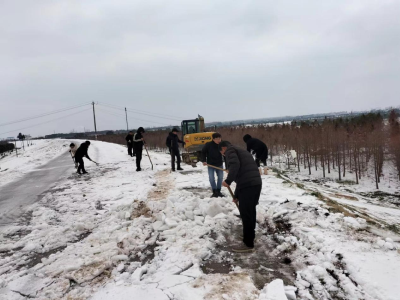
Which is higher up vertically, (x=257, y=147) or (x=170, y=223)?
(x=257, y=147)

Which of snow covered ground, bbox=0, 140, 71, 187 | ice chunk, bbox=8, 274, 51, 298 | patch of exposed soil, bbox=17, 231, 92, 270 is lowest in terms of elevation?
ice chunk, bbox=8, 274, 51, 298

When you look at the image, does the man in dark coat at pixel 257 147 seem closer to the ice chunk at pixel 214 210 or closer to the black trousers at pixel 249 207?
the ice chunk at pixel 214 210

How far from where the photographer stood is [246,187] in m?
4.17

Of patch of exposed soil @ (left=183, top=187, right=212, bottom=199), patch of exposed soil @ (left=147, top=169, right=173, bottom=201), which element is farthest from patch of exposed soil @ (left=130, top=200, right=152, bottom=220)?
patch of exposed soil @ (left=183, top=187, right=212, bottom=199)

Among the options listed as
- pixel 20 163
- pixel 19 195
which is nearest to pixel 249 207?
pixel 19 195

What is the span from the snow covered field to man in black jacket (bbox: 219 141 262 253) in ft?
1.03

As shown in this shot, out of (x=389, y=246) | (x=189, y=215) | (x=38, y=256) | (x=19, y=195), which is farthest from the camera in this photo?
(x=19, y=195)

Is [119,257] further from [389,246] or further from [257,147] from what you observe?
[257,147]

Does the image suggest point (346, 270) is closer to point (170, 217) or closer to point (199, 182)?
point (170, 217)

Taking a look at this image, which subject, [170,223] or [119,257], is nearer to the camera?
[119,257]

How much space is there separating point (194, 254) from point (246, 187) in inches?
52.8

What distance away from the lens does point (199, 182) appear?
29.5 feet

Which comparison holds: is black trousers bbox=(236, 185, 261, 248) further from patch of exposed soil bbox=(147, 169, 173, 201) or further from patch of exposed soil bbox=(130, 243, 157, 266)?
patch of exposed soil bbox=(147, 169, 173, 201)

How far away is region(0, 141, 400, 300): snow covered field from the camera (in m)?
3.20
